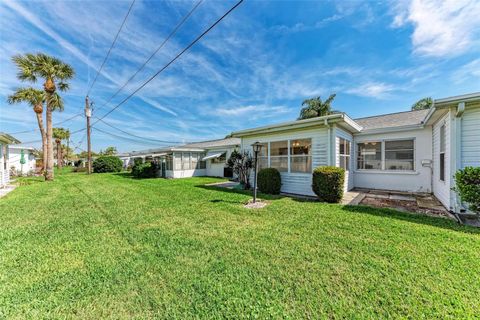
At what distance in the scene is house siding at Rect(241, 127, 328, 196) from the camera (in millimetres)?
7703

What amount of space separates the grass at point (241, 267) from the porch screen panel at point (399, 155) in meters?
5.14

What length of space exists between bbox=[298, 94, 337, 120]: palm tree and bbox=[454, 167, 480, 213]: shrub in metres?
→ 15.5

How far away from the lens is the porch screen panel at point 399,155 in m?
8.75

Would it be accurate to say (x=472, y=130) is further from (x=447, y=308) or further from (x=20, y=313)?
(x=20, y=313)

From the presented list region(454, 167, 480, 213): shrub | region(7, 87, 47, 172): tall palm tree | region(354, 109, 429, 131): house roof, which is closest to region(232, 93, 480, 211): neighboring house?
region(354, 109, 429, 131): house roof

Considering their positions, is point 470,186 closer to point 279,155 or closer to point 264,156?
point 279,155

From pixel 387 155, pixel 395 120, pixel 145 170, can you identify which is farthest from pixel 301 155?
pixel 145 170

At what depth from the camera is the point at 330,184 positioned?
666 centimetres

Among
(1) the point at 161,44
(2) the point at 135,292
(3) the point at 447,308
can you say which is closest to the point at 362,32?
(1) the point at 161,44

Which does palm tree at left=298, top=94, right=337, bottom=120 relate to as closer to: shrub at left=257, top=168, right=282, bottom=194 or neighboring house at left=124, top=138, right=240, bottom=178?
neighboring house at left=124, top=138, right=240, bottom=178

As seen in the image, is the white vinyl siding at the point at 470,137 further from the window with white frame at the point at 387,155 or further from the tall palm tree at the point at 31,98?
the tall palm tree at the point at 31,98

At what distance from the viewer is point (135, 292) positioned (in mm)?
2314

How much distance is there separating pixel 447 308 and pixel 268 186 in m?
6.68

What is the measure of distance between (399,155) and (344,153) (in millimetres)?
2877
